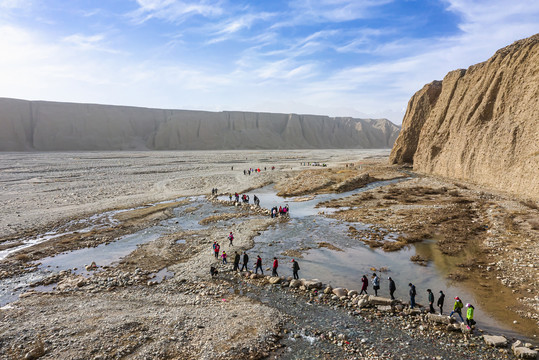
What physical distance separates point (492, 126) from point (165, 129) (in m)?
122

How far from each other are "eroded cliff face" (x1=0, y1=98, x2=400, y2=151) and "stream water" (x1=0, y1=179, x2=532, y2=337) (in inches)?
4213

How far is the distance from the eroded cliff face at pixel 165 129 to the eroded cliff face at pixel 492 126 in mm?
96745

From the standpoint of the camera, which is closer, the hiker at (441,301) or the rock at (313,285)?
the hiker at (441,301)

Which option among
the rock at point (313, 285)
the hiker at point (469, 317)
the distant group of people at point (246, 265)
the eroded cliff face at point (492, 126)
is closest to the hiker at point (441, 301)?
the hiker at point (469, 317)

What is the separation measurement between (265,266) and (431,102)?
185ft

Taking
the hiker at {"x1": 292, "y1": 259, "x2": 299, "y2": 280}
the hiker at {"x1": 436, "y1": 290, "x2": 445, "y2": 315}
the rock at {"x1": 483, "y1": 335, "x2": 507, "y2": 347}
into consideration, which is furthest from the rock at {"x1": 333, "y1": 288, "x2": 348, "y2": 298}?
the rock at {"x1": 483, "y1": 335, "x2": 507, "y2": 347}

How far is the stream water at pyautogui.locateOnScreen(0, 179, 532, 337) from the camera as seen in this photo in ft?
43.5

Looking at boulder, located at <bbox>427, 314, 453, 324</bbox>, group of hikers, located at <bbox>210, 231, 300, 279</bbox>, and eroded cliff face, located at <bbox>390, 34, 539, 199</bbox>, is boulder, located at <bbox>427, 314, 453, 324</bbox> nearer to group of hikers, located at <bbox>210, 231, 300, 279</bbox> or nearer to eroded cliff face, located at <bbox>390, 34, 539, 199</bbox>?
group of hikers, located at <bbox>210, 231, 300, 279</bbox>

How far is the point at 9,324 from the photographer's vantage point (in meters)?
10.8

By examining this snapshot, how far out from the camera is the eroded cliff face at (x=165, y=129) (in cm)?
10969

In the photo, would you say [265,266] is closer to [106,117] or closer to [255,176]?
[255,176]

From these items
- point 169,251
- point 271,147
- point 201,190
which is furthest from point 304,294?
point 271,147

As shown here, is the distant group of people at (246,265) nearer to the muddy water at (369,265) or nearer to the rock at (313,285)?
the muddy water at (369,265)

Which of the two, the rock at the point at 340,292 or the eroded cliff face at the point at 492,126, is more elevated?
the eroded cliff face at the point at 492,126
